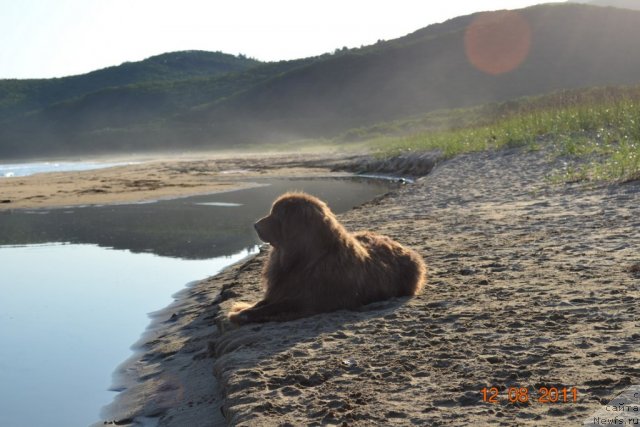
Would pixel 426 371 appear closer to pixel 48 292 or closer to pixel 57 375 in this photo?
pixel 57 375

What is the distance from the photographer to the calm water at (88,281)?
195 inches

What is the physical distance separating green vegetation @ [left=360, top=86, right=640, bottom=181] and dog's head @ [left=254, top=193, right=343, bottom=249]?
596 cm

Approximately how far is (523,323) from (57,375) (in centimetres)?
338

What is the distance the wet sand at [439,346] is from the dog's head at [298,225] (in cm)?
60

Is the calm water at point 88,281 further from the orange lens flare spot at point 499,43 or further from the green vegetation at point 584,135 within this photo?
the orange lens flare spot at point 499,43

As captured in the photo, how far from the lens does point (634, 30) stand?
248 ft

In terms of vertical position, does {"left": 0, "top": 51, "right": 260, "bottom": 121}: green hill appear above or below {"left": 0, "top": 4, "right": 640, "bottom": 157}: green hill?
above

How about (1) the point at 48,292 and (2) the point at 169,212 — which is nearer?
(1) the point at 48,292

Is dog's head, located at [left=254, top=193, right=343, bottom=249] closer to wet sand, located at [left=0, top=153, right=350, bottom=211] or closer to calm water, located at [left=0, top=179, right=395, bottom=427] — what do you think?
calm water, located at [left=0, top=179, right=395, bottom=427]

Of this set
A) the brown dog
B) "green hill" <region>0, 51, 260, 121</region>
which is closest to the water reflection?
the brown dog

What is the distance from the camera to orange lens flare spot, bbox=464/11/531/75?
77.8 metres

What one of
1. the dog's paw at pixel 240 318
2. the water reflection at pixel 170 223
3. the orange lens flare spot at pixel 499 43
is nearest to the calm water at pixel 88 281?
the water reflection at pixel 170 223

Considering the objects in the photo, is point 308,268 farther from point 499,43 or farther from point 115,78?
point 115,78

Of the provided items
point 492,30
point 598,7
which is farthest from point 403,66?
point 598,7
